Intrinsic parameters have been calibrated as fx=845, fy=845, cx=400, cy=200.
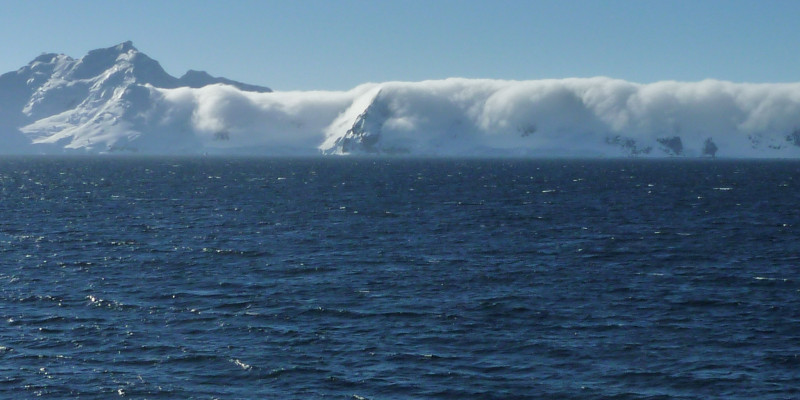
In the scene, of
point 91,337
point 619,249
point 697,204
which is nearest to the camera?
point 91,337

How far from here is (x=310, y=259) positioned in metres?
68.9

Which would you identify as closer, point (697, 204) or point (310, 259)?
point (310, 259)

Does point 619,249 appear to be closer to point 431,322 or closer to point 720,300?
point 720,300

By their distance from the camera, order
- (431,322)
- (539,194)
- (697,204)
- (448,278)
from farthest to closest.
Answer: (539,194) → (697,204) → (448,278) → (431,322)

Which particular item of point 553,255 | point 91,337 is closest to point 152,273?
point 91,337

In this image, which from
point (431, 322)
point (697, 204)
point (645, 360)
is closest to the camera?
point (645, 360)

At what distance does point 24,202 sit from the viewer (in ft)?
414

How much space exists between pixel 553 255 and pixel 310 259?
2042cm

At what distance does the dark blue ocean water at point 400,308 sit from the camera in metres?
36.8

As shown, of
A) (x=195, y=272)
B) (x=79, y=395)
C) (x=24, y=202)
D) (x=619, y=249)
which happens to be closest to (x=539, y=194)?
(x=619, y=249)

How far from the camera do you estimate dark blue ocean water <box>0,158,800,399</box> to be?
3681cm

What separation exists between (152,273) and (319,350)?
24723mm

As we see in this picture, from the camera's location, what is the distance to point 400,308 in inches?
1981

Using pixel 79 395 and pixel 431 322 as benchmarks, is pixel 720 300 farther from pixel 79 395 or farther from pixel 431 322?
pixel 79 395
